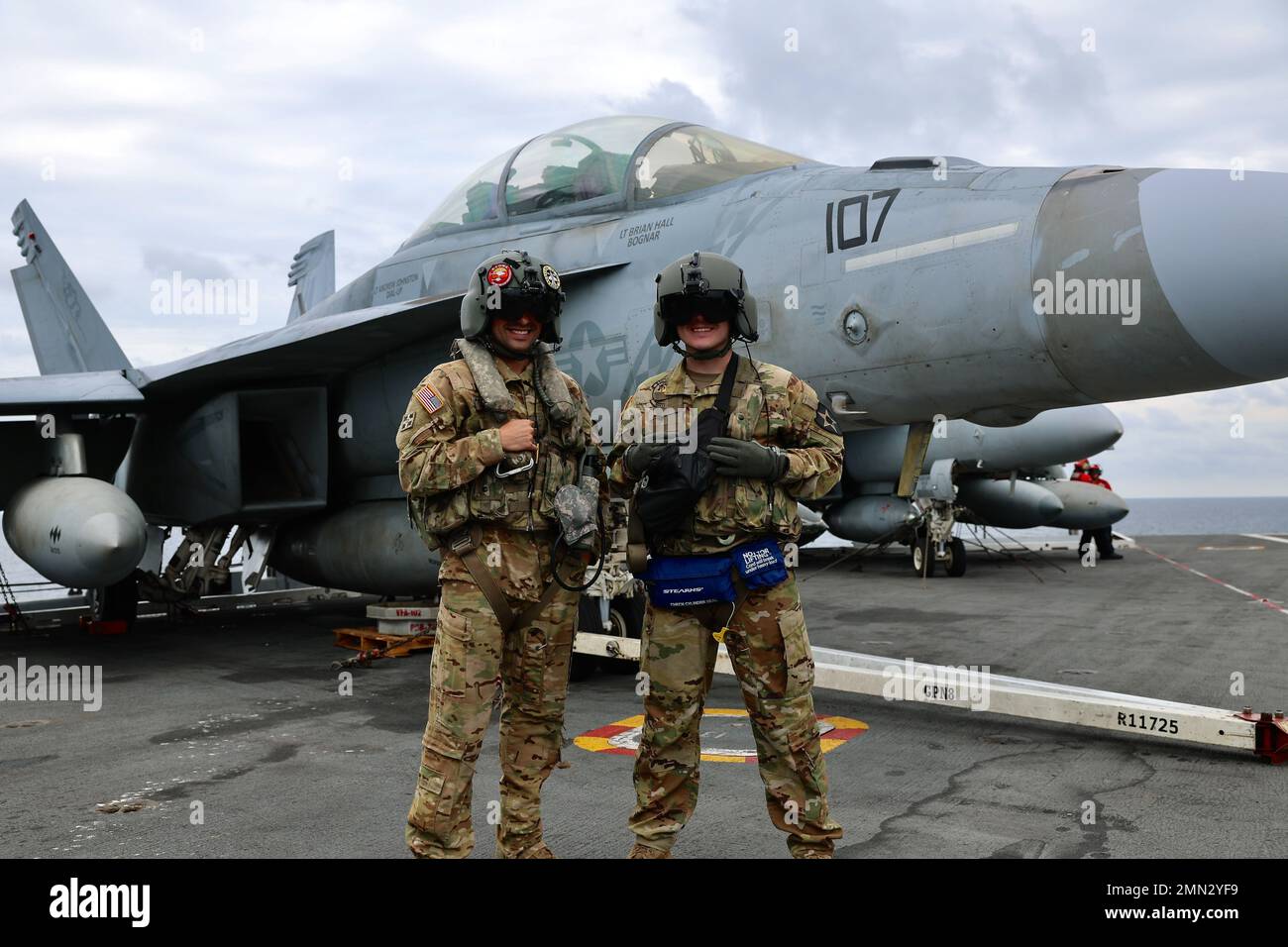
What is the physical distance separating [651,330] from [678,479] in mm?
2640

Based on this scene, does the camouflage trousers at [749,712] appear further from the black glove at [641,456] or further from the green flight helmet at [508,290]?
the green flight helmet at [508,290]

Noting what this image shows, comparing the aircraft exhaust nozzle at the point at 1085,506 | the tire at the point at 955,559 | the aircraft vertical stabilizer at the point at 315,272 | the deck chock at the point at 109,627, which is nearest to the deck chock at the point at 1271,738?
the deck chock at the point at 109,627

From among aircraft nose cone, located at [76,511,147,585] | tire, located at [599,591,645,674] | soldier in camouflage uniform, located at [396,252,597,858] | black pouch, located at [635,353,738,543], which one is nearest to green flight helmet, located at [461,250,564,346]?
soldier in camouflage uniform, located at [396,252,597,858]

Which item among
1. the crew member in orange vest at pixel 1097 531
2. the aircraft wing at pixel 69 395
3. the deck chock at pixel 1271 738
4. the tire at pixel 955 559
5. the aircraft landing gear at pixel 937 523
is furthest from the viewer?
the crew member in orange vest at pixel 1097 531

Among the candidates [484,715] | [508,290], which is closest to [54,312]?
[508,290]

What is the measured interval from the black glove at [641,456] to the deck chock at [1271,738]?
334cm

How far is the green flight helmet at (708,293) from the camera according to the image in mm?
3506

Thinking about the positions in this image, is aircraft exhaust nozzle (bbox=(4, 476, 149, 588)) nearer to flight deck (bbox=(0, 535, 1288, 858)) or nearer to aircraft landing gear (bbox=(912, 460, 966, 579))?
flight deck (bbox=(0, 535, 1288, 858))

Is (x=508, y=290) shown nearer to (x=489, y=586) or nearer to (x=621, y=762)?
(x=489, y=586)

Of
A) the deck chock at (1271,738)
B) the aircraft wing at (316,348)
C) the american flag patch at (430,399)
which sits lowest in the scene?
the deck chock at (1271,738)

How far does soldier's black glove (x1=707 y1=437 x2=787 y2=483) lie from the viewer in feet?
11.1

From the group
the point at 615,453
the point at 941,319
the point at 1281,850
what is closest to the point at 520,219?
the point at 941,319
